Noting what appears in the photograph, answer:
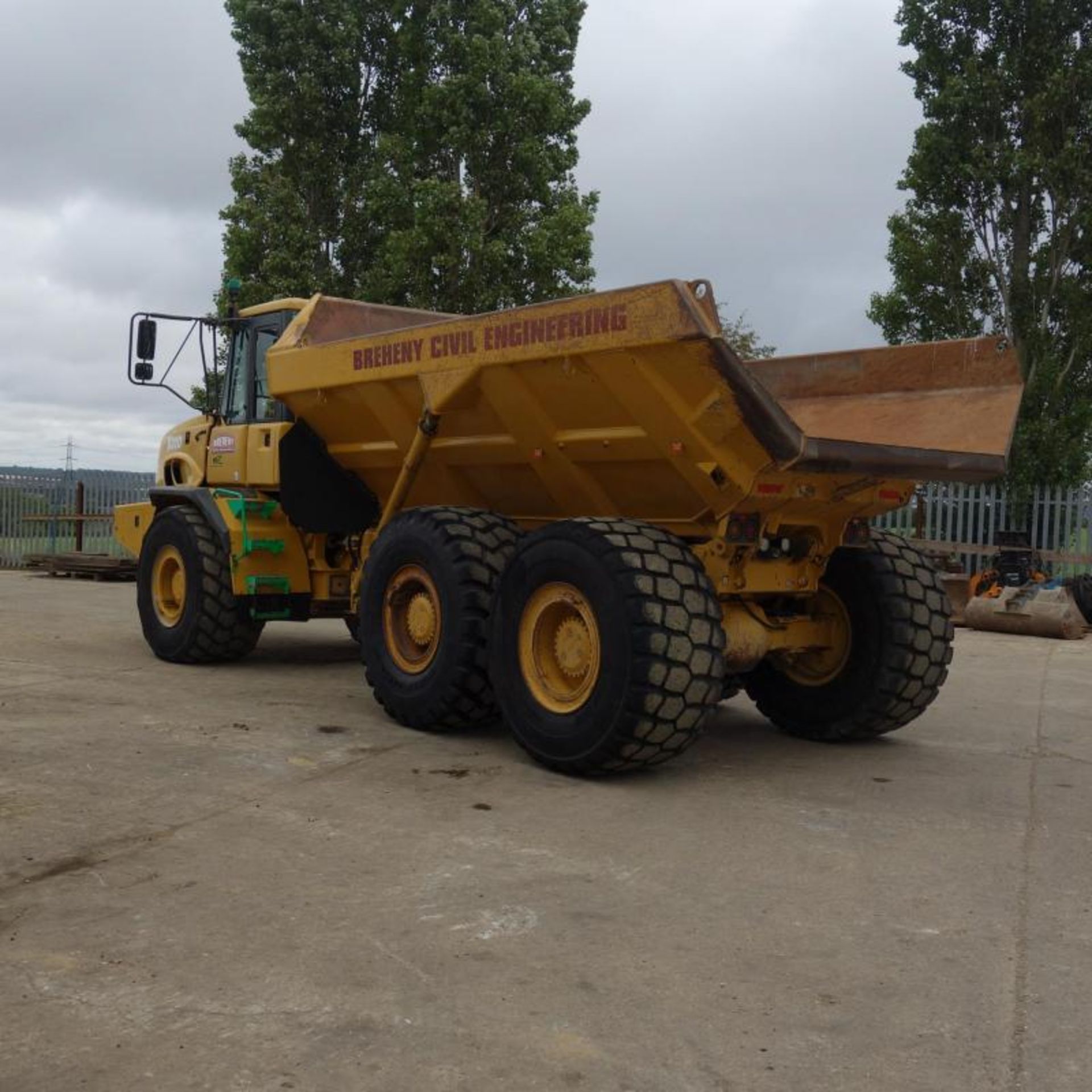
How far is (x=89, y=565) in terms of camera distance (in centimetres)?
1797

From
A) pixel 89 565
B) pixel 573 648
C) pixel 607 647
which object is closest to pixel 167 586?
pixel 573 648

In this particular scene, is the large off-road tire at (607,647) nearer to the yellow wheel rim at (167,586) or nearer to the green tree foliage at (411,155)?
the yellow wheel rim at (167,586)

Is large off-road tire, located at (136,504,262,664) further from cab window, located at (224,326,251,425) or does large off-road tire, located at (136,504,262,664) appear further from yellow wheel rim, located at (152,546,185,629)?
cab window, located at (224,326,251,425)

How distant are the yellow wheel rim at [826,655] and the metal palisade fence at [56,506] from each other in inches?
686

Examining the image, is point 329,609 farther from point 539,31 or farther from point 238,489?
point 539,31

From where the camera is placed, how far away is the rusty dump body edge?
4.93 metres

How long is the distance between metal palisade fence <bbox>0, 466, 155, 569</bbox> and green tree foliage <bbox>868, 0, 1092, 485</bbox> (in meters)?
14.8

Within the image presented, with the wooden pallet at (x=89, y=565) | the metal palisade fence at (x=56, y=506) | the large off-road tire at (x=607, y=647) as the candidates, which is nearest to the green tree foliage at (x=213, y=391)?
the large off-road tire at (x=607, y=647)

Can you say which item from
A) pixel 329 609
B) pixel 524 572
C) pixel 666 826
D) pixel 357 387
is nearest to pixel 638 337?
pixel 524 572

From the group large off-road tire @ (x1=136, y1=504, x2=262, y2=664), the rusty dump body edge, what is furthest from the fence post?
the rusty dump body edge

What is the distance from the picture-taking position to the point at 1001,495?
17562 mm

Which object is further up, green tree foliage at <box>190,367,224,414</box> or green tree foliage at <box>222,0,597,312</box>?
green tree foliage at <box>222,0,597,312</box>

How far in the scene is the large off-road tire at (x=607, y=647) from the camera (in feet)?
16.3

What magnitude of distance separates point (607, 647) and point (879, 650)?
177 cm
